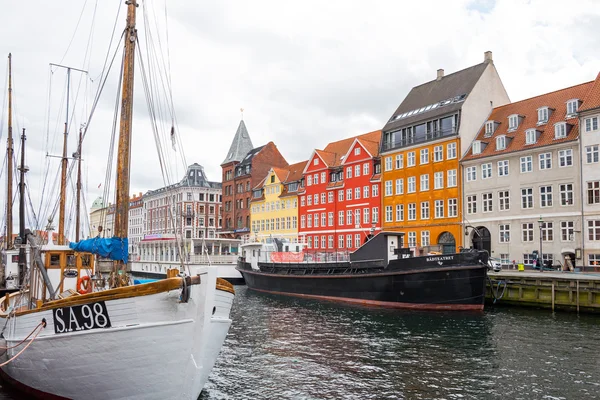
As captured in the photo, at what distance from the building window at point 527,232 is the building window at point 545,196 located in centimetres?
179

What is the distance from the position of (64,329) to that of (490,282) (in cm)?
2531

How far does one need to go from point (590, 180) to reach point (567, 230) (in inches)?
148

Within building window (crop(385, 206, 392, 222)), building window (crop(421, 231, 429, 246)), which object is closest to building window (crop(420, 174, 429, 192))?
building window (crop(421, 231, 429, 246))

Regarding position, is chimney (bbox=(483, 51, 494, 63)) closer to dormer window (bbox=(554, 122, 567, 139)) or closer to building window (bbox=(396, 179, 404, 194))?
dormer window (bbox=(554, 122, 567, 139))

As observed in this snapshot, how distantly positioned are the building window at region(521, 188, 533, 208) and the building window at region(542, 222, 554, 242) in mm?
1988

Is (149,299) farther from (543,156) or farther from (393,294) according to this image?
(543,156)

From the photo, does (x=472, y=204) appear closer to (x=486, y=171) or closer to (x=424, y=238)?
(x=486, y=171)

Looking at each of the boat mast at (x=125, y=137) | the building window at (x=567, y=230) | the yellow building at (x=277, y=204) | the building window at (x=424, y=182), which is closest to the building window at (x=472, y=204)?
the building window at (x=424, y=182)

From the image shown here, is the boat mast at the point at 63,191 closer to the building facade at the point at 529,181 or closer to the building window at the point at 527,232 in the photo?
the building facade at the point at 529,181

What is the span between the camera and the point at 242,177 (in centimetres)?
7794

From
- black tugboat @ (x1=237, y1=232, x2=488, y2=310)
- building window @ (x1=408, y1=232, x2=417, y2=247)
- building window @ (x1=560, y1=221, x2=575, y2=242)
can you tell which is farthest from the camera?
building window @ (x1=408, y1=232, x2=417, y2=247)

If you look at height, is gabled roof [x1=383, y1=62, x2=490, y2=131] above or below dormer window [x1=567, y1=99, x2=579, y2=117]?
above

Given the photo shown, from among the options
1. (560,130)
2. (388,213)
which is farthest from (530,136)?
(388,213)

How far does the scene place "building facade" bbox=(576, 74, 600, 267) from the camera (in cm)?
3434
